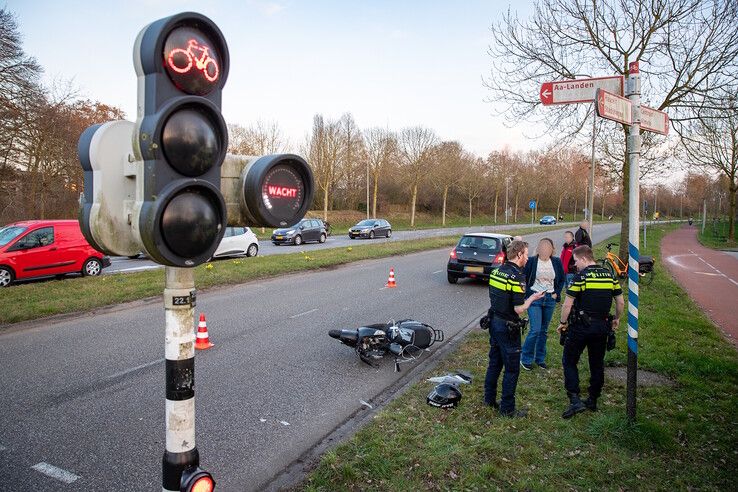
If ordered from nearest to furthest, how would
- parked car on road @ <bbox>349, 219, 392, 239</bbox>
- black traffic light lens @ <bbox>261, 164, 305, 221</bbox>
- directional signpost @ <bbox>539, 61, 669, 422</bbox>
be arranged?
black traffic light lens @ <bbox>261, 164, 305, 221</bbox>
directional signpost @ <bbox>539, 61, 669, 422</bbox>
parked car on road @ <bbox>349, 219, 392, 239</bbox>

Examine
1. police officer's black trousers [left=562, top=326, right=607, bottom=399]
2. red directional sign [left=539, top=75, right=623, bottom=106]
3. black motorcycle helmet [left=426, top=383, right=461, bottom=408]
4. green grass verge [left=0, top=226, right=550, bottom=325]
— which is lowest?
black motorcycle helmet [left=426, top=383, right=461, bottom=408]

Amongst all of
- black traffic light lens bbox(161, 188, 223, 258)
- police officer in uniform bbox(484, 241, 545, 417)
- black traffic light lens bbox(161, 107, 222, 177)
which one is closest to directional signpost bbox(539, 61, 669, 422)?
police officer in uniform bbox(484, 241, 545, 417)

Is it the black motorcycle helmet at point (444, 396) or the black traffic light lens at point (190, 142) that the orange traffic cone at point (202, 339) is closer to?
the black motorcycle helmet at point (444, 396)

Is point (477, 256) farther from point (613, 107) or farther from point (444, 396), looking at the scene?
point (613, 107)

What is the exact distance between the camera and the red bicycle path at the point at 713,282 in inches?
417

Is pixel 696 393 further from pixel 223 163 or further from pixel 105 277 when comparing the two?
pixel 105 277

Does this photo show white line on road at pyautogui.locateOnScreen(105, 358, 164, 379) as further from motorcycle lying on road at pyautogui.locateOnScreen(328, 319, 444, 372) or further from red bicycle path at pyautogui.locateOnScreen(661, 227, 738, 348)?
red bicycle path at pyautogui.locateOnScreen(661, 227, 738, 348)

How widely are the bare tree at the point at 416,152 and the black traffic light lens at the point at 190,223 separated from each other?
53244 mm

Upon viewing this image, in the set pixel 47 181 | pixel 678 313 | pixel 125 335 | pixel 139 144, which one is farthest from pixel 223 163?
pixel 47 181

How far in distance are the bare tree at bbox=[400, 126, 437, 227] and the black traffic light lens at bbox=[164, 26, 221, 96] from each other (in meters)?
53.1

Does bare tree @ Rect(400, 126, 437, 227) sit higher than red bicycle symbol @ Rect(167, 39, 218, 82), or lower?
higher

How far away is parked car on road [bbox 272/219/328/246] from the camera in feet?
90.3

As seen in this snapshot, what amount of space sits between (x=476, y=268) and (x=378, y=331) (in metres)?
7.52

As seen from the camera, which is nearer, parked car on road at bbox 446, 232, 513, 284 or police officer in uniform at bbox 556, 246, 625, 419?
police officer in uniform at bbox 556, 246, 625, 419
